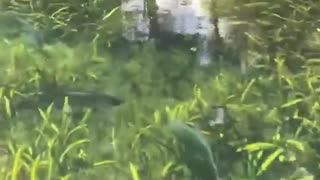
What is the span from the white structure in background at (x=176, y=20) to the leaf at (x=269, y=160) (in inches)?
5.9

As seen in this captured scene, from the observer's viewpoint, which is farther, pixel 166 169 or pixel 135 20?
pixel 135 20

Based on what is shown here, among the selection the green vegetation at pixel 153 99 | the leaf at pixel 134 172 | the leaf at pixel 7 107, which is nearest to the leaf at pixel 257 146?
the green vegetation at pixel 153 99

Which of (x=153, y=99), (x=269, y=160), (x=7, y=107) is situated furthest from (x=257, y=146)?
(x=7, y=107)

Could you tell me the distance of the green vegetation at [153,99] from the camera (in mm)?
697

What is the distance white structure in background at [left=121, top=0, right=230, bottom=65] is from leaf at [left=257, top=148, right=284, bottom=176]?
15cm

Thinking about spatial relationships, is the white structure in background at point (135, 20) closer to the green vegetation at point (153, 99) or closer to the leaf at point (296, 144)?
the green vegetation at point (153, 99)

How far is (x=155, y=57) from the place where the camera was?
0.78 metres

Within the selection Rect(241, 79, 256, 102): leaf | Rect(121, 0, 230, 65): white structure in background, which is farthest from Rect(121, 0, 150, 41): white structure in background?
Rect(241, 79, 256, 102): leaf

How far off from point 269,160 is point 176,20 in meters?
0.22

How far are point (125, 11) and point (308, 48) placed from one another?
240 mm

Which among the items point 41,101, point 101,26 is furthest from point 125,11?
point 41,101

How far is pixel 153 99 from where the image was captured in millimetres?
739

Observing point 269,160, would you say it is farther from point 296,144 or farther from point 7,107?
point 7,107

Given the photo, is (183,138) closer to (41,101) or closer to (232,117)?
(232,117)
